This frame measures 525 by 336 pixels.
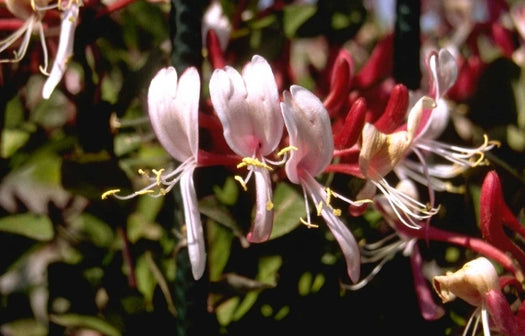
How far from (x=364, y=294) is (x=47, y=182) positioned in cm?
39

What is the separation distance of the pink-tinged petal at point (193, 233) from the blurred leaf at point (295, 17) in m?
0.41

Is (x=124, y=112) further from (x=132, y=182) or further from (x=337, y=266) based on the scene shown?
(x=337, y=266)

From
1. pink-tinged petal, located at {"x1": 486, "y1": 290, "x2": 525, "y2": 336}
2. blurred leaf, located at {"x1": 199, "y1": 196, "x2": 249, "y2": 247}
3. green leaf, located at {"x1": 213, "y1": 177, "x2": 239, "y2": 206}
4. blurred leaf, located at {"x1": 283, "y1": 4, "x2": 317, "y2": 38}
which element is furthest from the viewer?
blurred leaf, located at {"x1": 283, "y1": 4, "x2": 317, "y2": 38}

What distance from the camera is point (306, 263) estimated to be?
87 cm

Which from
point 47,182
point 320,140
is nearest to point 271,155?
point 320,140

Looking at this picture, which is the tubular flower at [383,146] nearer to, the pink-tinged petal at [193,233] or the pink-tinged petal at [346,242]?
the pink-tinged petal at [346,242]

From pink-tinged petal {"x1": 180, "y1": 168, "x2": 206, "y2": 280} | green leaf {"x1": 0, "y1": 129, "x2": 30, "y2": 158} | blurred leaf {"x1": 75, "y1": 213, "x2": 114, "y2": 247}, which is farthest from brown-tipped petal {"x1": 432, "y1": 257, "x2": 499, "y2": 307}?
green leaf {"x1": 0, "y1": 129, "x2": 30, "y2": 158}

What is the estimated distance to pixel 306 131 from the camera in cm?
69

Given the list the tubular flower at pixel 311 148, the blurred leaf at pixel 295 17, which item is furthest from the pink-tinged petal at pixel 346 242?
the blurred leaf at pixel 295 17

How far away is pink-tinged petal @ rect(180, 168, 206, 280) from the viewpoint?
68 centimetres

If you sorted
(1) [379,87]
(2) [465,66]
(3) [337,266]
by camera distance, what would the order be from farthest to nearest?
(2) [465,66] → (1) [379,87] → (3) [337,266]

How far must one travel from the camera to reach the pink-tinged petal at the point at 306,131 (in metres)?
0.67

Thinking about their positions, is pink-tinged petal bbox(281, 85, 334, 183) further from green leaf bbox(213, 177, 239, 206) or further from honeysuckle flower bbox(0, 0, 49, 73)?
honeysuckle flower bbox(0, 0, 49, 73)

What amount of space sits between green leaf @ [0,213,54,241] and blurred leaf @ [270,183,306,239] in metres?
0.26
